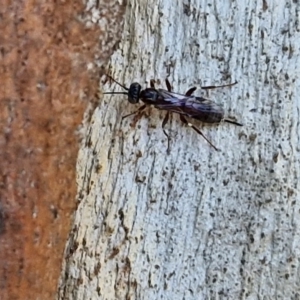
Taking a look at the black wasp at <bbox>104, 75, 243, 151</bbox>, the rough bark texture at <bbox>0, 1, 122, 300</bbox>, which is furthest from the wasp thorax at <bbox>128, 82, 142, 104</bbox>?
the rough bark texture at <bbox>0, 1, 122, 300</bbox>

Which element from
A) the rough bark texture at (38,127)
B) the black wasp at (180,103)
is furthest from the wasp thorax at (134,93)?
the rough bark texture at (38,127)

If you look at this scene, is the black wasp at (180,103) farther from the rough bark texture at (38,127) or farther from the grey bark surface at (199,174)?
the rough bark texture at (38,127)

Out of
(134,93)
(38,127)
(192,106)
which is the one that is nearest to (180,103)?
(192,106)

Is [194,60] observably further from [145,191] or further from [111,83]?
[145,191]

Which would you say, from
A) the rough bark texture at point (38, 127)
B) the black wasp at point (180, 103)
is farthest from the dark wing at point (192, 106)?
the rough bark texture at point (38, 127)

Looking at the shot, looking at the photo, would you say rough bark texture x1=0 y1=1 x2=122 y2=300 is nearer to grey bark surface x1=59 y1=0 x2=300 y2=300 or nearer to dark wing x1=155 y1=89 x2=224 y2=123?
grey bark surface x1=59 y1=0 x2=300 y2=300

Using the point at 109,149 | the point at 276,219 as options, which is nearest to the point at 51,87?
the point at 109,149

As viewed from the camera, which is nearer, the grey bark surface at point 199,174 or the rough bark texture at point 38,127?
the rough bark texture at point 38,127

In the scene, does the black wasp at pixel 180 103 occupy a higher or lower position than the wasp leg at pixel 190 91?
lower
